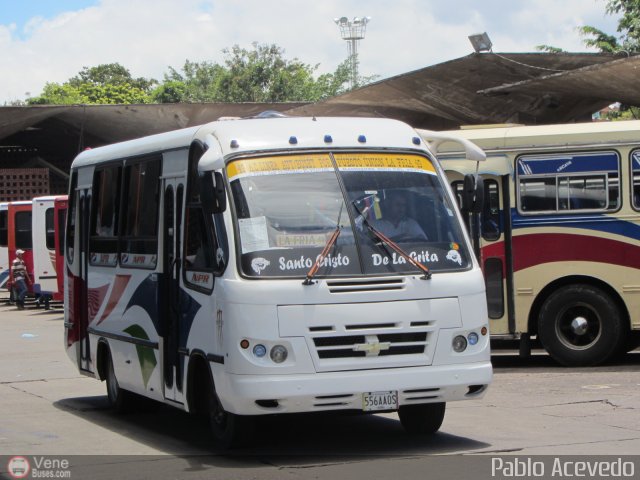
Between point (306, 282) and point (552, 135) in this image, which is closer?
point (306, 282)

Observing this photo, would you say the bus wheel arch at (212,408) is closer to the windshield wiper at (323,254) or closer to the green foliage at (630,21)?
the windshield wiper at (323,254)

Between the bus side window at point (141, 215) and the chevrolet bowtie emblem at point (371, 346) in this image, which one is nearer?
the chevrolet bowtie emblem at point (371, 346)

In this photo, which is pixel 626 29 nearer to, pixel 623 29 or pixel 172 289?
pixel 623 29

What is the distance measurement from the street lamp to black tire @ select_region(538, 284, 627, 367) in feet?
31.5

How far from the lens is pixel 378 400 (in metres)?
9.48

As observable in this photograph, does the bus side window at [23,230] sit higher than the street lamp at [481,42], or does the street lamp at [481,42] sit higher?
the street lamp at [481,42]

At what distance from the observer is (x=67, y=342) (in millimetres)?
14539

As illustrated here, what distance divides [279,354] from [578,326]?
7.34 metres

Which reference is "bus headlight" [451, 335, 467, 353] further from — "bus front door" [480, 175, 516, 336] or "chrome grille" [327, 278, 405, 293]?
"bus front door" [480, 175, 516, 336]

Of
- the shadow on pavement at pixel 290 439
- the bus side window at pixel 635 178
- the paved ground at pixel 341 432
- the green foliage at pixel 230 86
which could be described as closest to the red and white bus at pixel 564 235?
the bus side window at pixel 635 178

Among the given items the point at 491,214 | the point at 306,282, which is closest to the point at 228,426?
the point at 306,282

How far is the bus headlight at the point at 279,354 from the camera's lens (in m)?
9.32

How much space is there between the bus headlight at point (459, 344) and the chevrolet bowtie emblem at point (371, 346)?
0.61 m

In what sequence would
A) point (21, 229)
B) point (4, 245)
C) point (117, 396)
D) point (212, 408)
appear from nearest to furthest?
point (212, 408)
point (117, 396)
point (21, 229)
point (4, 245)
